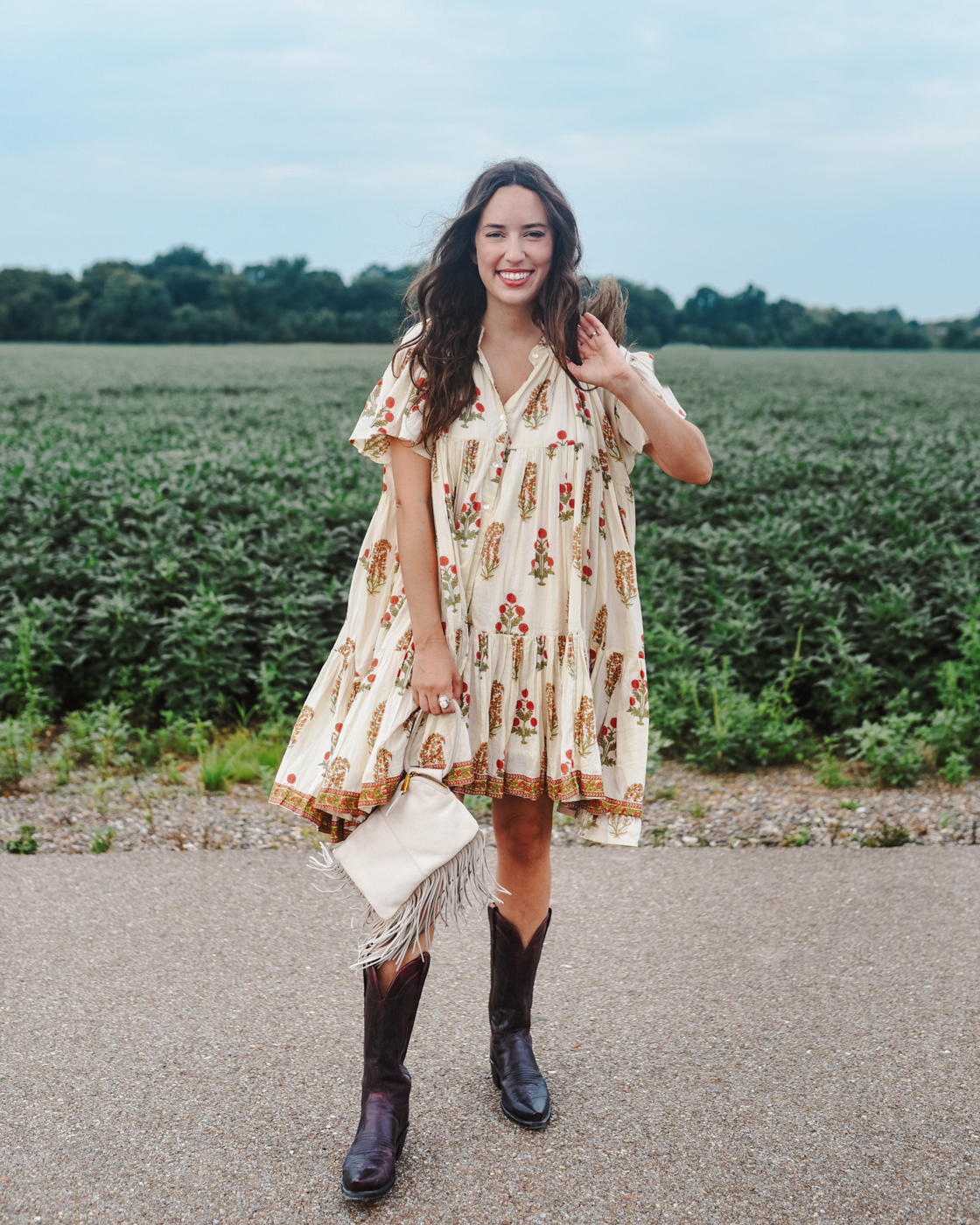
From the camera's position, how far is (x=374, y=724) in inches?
89.8

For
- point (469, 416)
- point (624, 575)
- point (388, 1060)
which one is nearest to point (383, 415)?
point (469, 416)

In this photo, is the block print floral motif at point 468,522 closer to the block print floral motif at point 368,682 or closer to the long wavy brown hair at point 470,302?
the long wavy brown hair at point 470,302

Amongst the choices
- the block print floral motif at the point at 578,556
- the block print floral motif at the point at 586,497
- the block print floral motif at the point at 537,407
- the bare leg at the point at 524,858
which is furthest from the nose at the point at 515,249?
the bare leg at the point at 524,858

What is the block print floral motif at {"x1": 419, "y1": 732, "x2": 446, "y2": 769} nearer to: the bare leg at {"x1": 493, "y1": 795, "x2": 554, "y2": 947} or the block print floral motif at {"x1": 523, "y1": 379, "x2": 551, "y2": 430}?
the bare leg at {"x1": 493, "y1": 795, "x2": 554, "y2": 947}

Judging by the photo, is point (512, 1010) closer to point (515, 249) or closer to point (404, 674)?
point (404, 674)

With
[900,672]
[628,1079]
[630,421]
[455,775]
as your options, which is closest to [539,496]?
[630,421]

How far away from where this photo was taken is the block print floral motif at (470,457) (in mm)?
2295

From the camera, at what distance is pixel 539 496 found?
230 cm

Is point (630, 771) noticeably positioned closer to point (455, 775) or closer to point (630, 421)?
point (455, 775)

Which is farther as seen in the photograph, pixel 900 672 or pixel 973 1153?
pixel 900 672

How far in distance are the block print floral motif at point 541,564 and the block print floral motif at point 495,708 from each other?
0.81 ft

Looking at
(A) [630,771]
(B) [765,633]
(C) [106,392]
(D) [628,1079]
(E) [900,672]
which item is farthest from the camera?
(C) [106,392]

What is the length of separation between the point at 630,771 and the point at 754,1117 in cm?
87

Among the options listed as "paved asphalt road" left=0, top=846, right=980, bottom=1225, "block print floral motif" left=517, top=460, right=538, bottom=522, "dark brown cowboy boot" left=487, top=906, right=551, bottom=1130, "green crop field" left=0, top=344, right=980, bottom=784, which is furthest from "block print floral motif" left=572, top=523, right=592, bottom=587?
"green crop field" left=0, top=344, right=980, bottom=784
